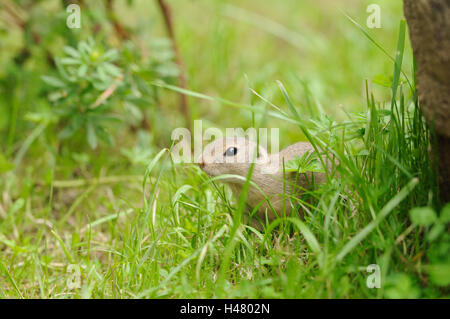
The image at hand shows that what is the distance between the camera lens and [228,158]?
8.52 feet

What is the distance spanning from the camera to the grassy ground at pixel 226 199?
189 centimetres

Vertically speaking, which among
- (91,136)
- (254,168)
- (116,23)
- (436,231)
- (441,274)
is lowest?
(441,274)

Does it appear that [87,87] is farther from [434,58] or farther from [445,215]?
[445,215]

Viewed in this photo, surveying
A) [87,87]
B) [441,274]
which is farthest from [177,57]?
[441,274]

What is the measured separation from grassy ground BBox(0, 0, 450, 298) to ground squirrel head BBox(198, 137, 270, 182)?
0.25ft

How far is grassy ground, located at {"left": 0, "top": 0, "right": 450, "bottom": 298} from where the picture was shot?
189cm

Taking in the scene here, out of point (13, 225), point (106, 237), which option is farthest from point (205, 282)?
point (13, 225)

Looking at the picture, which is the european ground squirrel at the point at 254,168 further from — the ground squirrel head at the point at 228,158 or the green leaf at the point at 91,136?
the green leaf at the point at 91,136

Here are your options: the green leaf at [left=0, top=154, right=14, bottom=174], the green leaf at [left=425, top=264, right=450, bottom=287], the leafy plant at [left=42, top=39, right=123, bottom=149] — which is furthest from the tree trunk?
the green leaf at [left=0, top=154, right=14, bottom=174]

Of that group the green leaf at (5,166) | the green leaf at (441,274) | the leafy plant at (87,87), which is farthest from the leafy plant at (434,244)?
the green leaf at (5,166)

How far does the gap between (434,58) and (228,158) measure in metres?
1.13

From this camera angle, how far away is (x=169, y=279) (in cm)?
204

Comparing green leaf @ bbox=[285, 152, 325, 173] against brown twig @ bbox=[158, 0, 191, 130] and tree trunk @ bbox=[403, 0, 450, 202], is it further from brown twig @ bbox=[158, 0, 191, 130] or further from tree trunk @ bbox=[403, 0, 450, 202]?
brown twig @ bbox=[158, 0, 191, 130]

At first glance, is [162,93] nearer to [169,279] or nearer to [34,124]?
[34,124]
